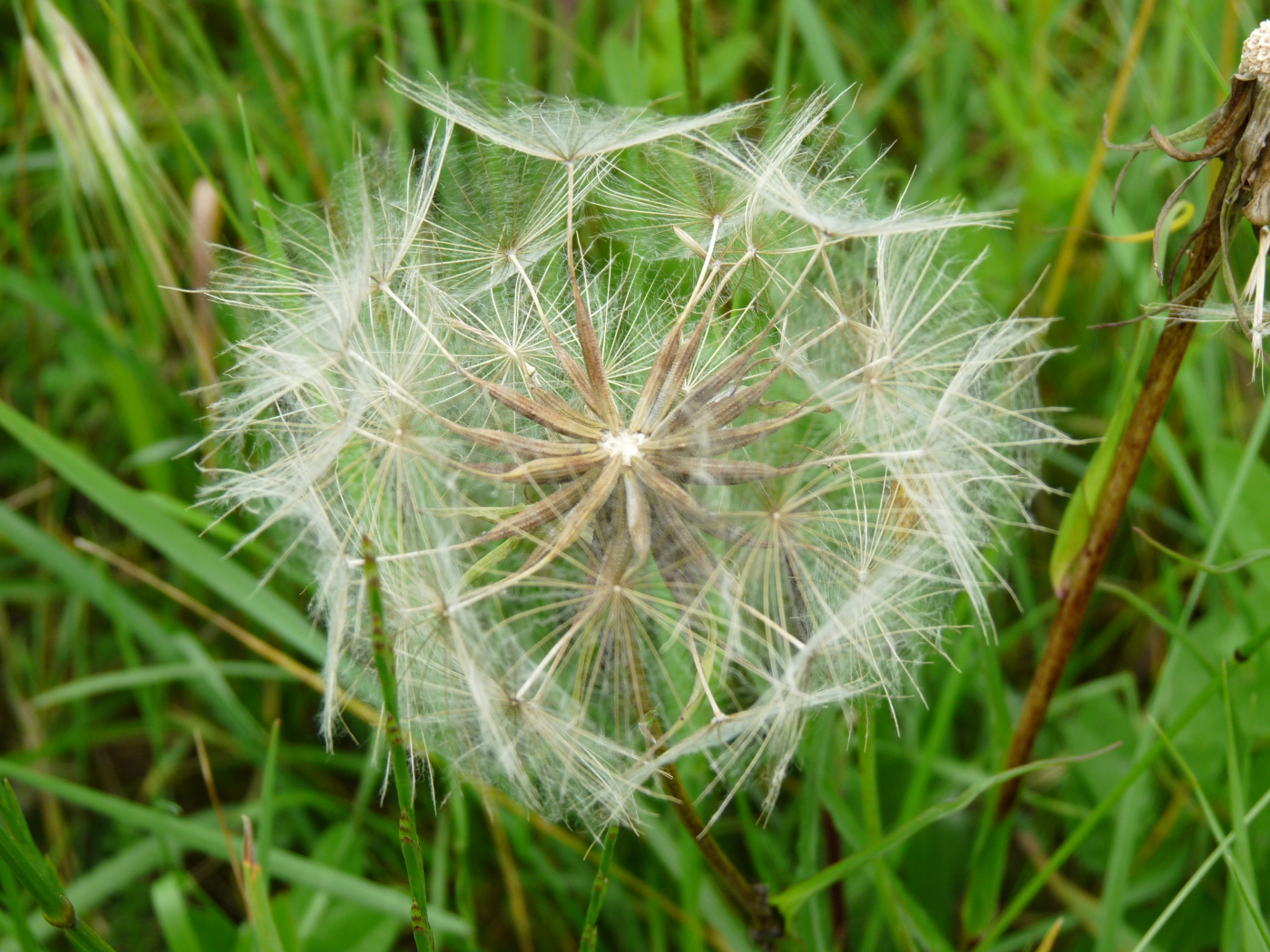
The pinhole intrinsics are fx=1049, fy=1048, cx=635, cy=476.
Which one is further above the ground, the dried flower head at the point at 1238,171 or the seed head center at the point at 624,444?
the dried flower head at the point at 1238,171

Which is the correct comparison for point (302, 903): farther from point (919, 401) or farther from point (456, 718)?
point (919, 401)

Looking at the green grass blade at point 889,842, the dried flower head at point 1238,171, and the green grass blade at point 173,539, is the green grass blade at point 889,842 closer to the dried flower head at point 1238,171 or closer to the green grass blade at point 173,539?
the dried flower head at point 1238,171

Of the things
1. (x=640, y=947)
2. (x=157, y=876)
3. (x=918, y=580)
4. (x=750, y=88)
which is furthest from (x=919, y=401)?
(x=157, y=876)

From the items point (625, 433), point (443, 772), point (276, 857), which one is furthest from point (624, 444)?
point (276, 857)

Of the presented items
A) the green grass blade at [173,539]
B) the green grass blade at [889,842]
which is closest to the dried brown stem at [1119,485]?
the green grass blade at [889,842]

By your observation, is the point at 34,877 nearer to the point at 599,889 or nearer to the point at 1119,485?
the point at 599,889

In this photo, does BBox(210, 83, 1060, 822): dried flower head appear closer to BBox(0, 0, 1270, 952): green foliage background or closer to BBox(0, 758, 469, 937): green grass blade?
BBox(0, 0, 1270, 952): green foliage background
